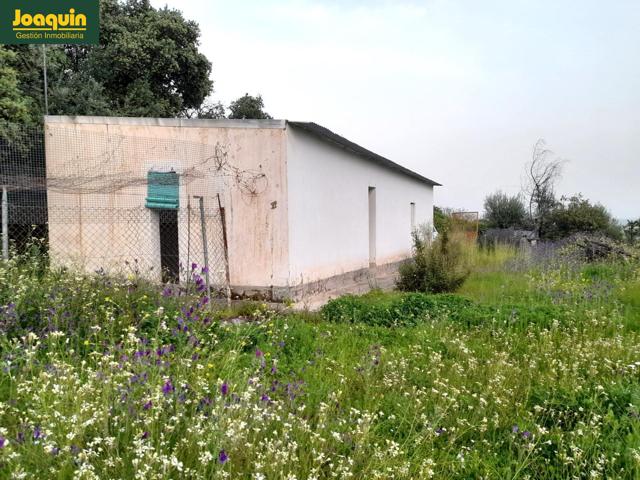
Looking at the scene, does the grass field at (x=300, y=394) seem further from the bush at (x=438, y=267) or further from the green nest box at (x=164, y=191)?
the green nest box at (x=164, y=191)

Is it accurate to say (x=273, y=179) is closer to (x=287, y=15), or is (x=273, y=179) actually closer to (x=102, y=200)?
(x=287, y=15)

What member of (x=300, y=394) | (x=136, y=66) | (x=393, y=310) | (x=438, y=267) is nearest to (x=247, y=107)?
(x=136, y=66)

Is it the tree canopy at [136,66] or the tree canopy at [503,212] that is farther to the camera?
the tree canopy at [503,212]

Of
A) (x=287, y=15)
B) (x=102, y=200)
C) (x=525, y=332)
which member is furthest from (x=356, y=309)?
(x=102, y=200)

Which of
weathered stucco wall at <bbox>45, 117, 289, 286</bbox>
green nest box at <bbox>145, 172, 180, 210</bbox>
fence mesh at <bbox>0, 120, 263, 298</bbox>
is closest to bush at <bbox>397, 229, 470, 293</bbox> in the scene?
weathered stucco wall at <bbox>45, 117, 289, 286</bbox>

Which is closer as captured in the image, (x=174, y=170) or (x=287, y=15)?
(x=287, y=15)

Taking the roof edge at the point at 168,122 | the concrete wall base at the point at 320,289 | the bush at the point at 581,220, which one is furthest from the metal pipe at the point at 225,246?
the bush at the point at 581,220

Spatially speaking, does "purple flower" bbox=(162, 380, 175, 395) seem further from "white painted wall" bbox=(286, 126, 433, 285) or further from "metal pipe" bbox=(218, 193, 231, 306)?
"white painted wall" bbox=(286, 126, 433, 285)

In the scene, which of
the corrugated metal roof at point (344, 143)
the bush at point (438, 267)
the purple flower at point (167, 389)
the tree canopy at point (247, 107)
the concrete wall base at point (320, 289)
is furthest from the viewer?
the tree canopy at point (247, 107)

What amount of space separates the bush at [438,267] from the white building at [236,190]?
1894 millimetres

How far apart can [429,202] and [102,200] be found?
15257 mm

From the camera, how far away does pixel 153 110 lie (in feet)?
59.6

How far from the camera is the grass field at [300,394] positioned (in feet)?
6.44

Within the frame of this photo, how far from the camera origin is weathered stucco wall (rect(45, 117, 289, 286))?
8461 mm
